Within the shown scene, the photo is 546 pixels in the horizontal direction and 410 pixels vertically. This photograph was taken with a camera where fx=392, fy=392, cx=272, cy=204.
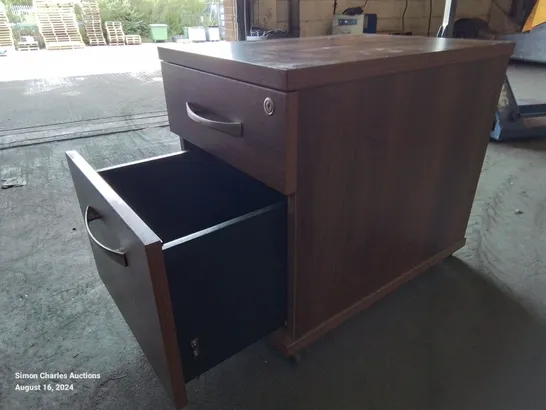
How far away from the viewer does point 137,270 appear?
0.47 m

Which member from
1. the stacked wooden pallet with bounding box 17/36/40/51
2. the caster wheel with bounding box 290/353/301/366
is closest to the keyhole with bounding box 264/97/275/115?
the caster wheel with bounding box 290/353/301/366

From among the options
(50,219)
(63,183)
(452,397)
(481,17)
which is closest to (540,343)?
(452,397)

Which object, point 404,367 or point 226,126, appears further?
point 404,367

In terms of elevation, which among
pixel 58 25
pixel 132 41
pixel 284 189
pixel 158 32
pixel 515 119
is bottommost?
pixel 132 41

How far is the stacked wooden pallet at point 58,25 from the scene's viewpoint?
278 inches

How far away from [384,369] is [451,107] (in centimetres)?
49

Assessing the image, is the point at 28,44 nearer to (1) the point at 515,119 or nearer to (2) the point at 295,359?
(1) the point at 515,119

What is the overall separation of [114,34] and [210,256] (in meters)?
8.95

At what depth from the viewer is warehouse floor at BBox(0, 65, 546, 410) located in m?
0.66

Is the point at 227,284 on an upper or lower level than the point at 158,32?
upper

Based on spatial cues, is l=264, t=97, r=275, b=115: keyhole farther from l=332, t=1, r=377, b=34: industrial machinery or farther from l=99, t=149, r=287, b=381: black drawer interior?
l=332, t=1, r=377, b=34: industrial machinery

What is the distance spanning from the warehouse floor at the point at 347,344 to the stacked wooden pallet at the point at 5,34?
25.0 feet

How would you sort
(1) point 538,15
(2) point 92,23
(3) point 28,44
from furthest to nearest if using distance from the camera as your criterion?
A: (2) point 92,23 < (3) point 28,44 < (1) point 538,15

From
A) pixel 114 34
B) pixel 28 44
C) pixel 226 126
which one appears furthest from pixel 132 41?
pixel 226 126
